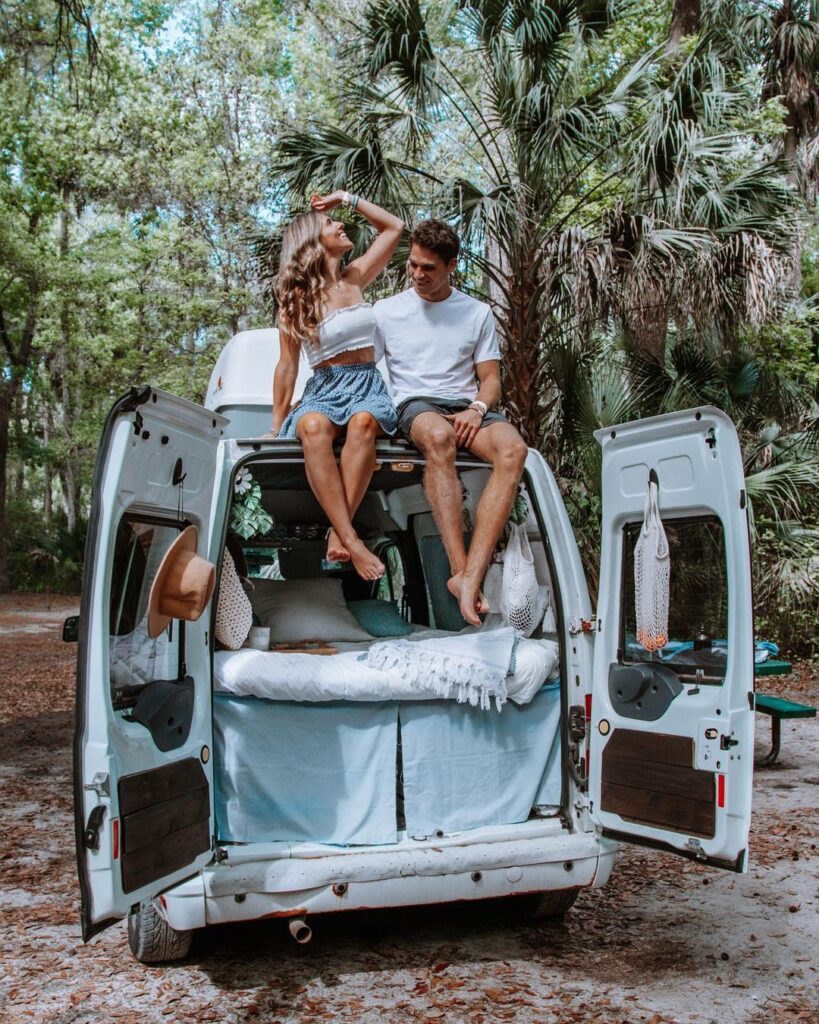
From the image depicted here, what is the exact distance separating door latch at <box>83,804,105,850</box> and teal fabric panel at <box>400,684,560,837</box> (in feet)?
4.00

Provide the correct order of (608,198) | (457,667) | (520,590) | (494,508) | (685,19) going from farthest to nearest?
1. (685,19)
2. (608,198)
3. (520,590)
4. (494,508)
5. (457,667)

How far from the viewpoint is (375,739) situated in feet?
12.5

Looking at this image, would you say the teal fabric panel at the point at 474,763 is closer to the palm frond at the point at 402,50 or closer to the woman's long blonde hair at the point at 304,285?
the woman's long blonde hair at the point at 304,285

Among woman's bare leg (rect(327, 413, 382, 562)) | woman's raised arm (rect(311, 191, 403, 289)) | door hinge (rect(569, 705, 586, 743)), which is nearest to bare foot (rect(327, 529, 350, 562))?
woman's bare leg (rect(327, 413, 382, 562))

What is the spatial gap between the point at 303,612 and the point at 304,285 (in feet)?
4.76

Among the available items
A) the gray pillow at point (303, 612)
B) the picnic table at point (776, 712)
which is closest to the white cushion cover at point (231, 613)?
the gray pillow at point (303, 612)

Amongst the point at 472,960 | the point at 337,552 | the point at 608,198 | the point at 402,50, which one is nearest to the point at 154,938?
the point at 472,960

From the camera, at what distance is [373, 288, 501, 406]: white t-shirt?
14.9ft

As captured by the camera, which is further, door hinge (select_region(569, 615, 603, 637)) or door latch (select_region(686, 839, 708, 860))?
door hinge (select_region(569, 615, 603, 637))

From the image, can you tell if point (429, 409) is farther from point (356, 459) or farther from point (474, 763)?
point (474, 763)

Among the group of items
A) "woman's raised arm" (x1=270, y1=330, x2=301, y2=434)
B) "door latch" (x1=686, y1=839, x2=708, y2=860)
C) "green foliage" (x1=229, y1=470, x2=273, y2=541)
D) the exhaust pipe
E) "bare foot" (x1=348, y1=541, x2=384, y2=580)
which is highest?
"woman's raised arm" (x1=270, y1=330, x2=301, y2=434)

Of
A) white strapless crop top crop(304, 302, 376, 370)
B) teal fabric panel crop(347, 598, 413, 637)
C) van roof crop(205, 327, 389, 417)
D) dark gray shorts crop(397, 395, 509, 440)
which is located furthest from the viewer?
van roof crop(205, 327, 389, 417)

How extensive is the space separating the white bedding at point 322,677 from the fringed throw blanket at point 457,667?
1.1 inches

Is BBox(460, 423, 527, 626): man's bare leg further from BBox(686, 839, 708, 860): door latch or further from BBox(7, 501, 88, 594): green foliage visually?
BBox(7, 501, 88, 594): green foliage
